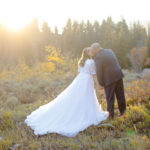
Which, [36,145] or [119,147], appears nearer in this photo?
[119,147]

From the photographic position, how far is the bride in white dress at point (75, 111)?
3.83m

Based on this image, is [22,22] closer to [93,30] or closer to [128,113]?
[93,30]

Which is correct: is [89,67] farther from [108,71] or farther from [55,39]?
[55,39]

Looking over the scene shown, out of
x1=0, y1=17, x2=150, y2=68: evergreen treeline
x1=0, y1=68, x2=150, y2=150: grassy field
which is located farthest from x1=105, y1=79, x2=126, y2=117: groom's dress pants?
x1=0, y1=17, x2=150, y2=68: evergreen treeline

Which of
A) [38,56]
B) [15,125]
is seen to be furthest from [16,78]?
[38,56]

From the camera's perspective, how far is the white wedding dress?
382 cm

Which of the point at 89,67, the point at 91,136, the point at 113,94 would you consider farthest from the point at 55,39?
the point at 91,136

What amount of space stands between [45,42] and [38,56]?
3279 mm

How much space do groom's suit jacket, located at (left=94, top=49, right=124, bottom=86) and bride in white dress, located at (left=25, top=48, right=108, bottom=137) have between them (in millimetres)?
206

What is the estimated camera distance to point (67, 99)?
14.0ft

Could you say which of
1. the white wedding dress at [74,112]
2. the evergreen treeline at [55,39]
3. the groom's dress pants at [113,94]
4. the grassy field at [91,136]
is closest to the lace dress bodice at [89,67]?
the white wedding dress at [74,112]

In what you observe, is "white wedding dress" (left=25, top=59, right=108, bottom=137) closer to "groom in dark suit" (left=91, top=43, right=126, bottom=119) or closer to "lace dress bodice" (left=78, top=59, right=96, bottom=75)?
"lace dress bodice" (left=78, top=59, right=96, bottom=75)

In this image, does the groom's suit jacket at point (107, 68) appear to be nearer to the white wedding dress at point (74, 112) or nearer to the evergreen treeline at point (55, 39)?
the white wedding dress at point (74, 112)

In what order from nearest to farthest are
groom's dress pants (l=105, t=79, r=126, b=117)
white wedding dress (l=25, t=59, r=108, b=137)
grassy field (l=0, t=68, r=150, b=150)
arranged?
grassy field (l=0, t=68, r=150, b=150) → white wedding dress (l=25, t=59, r=108, b=137) → groom's dress pants (l=105, t=79, r=126, b=117)
